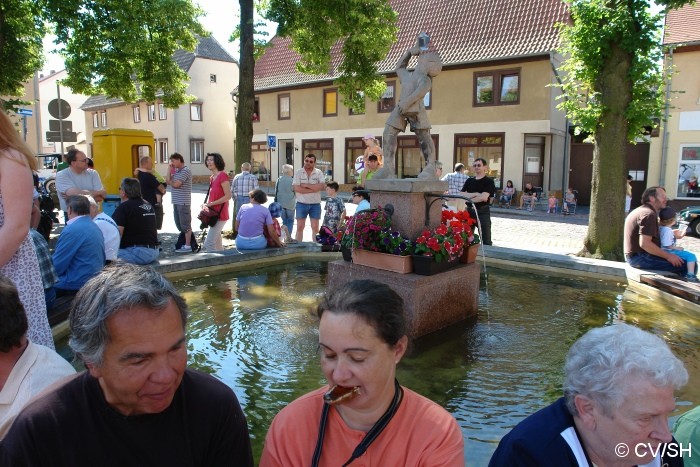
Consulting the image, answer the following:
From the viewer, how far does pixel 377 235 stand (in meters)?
5.86

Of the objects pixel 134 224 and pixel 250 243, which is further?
pixel 250 243

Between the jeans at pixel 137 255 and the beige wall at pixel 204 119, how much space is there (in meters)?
31.4

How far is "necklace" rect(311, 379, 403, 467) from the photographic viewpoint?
1.93 metres

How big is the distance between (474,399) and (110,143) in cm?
1330

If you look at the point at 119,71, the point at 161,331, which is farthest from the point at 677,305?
the point at 119,71

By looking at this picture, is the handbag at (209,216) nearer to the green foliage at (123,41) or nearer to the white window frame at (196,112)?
the green foliage at (123,41)

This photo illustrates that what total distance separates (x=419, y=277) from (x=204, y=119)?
118 ft

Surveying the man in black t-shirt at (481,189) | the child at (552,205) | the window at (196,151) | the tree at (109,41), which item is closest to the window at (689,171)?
the child at (552,205)

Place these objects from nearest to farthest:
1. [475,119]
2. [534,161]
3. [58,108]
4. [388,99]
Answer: [58,108] → [534,161] → [475,119] → [388,99]

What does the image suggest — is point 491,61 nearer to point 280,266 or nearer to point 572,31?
point 572,31

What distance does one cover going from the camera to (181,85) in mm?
15398

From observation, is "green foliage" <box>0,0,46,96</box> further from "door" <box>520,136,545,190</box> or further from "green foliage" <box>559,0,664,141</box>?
A: "door" <box>520,136,545,190</box>

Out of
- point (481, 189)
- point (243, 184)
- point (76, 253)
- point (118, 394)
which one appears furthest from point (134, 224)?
point (118, 394)

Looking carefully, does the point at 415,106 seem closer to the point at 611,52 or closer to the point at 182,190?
the point at 611,52
